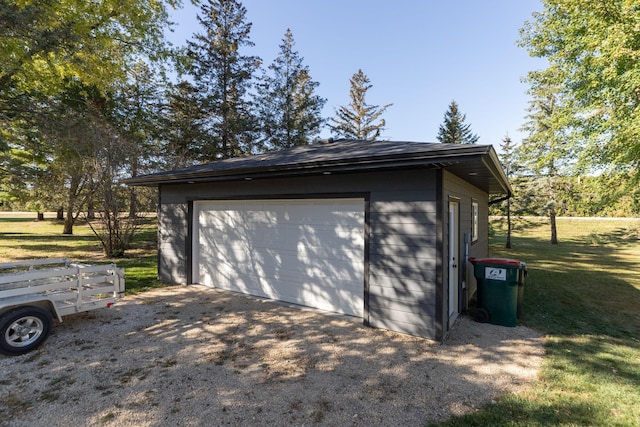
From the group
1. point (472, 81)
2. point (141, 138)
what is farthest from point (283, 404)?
point (141, 138)

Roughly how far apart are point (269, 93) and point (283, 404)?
19.4m

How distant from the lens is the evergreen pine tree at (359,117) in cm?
2503

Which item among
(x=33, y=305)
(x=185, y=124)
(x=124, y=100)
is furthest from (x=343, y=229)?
(x=124, y=100)

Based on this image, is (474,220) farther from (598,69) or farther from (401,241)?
(598,69)

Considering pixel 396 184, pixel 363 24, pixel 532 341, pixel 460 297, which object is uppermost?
pixel 363 24

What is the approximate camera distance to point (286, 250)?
5496 millimetres

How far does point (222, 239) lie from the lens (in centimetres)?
640

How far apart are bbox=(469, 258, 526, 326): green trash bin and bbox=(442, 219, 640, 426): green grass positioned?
20.1 inches

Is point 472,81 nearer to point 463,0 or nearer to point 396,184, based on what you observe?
point 463,0

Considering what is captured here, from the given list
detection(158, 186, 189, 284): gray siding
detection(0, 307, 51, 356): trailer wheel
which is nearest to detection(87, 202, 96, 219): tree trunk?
detection(158, 186, 189, 284): gray siding

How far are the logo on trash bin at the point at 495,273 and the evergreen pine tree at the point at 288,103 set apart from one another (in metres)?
16.1

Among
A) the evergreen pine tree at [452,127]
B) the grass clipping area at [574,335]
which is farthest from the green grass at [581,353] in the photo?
the evergreen pine tree at [452,127]

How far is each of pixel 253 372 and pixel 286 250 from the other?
8.46 feet

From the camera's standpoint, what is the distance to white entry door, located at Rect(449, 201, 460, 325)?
464cm
